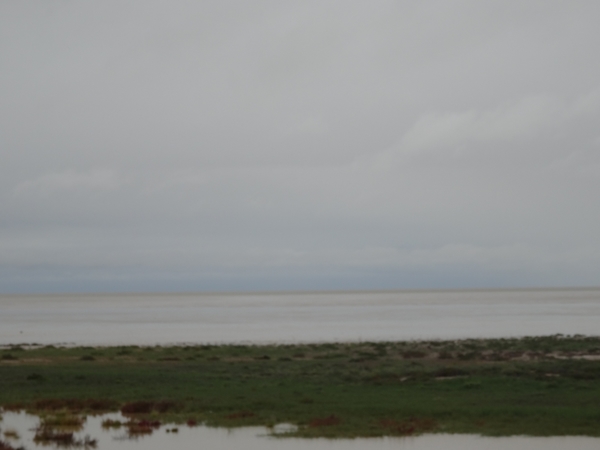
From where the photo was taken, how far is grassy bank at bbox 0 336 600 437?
925 inches

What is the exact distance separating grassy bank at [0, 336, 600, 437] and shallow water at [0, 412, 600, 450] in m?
0.85

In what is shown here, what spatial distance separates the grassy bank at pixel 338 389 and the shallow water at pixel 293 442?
2.77ft

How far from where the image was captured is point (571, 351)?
47406mm

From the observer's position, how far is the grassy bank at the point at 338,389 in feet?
77.1

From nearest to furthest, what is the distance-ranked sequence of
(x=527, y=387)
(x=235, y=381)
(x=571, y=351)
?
(x=527, y=387) → (x=235, y=381) → (x=571, y=351)

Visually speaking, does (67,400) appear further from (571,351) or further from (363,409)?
(571,351)

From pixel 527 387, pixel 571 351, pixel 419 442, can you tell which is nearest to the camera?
pixel 419 442

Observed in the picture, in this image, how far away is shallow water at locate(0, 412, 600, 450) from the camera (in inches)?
790

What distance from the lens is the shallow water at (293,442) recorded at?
20.1 m

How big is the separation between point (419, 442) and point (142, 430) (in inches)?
328

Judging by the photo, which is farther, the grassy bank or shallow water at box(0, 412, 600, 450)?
the grassy bank

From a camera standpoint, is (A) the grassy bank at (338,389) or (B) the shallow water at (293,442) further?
(A) the grassy bank at (338,389)

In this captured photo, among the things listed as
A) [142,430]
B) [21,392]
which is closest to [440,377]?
[142,430]

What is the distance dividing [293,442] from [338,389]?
34.2 feet
